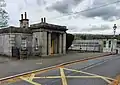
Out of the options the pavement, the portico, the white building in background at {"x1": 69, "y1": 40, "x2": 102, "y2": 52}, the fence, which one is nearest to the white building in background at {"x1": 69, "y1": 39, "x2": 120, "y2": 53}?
the white building in background at {"x1": 69, "y1": 40, "x2": 102, "y2": 52}

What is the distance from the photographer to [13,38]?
23.7m

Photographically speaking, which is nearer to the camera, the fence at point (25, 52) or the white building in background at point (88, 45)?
the fence at point (25, 52)

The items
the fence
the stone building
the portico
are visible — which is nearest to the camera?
the fence

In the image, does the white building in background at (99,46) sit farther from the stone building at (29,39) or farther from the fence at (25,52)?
the fence at (25,52)

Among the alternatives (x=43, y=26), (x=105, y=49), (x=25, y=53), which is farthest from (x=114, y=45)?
(x=25, y=53)

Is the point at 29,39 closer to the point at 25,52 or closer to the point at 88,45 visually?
the point at 25,52

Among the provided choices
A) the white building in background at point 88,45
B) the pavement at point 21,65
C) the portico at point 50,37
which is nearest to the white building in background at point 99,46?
the white building in background at point 88,45

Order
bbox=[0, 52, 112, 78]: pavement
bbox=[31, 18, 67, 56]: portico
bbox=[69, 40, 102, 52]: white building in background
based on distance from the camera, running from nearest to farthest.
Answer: bbox=[0, 52, 112, 78]: pavement, bbox=[31, 18, 67, 56]: portico, bbox=[69, 40, 102, 52]: white building in background

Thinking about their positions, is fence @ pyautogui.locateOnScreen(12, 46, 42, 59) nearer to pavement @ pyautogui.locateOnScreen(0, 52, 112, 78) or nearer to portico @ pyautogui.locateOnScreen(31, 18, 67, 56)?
portico @ pyautogui.locateOnScreen(31, 18, 67, 56)

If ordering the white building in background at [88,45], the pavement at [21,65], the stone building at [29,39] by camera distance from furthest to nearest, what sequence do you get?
the white building in background at [88,45]
the stone building at [29,39]
the pavement at [21,65]

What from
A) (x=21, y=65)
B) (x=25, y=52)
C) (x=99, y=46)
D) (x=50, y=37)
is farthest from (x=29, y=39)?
(x=99, y=46)

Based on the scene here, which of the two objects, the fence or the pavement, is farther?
the fence

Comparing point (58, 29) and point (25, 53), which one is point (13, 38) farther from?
point (58, 29)

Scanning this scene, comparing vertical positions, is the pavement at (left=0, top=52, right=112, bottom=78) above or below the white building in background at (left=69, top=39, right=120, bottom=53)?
below
